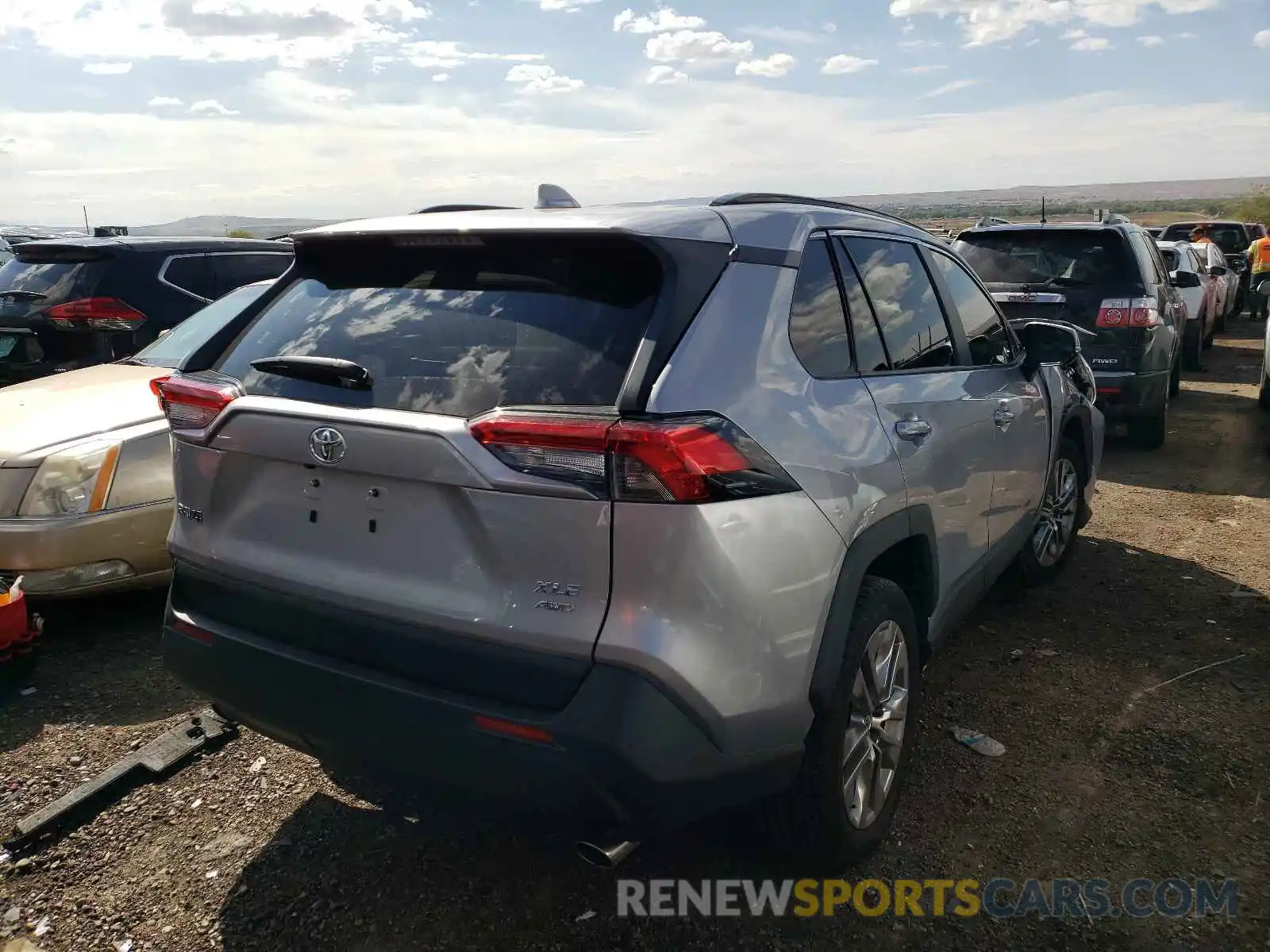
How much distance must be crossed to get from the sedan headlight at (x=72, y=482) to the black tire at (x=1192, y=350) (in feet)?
41.5

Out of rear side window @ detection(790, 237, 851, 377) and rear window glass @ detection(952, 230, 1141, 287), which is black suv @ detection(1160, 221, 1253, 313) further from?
rear side window @ detection(790, 237, 851, 377)

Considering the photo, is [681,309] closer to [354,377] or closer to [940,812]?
[354,377]

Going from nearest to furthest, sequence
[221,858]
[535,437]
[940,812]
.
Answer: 1. [535,437]
2. [221,858]
3. [940,812]

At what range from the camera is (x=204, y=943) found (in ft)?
8.52

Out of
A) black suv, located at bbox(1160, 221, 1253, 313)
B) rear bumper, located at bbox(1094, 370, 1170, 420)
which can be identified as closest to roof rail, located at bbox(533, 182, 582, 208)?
rear bumper, located at bbox(1094, 370, 1170, 420)

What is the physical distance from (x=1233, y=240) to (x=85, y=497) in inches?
1036

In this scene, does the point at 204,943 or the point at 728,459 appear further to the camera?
the point at 204,943

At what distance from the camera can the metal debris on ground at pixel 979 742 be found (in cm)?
352

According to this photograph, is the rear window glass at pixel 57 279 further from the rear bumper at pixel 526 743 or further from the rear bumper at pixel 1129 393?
the rear bumper at pixel 1129 393

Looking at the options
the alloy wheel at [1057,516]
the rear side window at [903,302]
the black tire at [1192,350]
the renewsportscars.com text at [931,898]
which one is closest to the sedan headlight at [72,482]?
the renewsportscars.com text at [931,898]

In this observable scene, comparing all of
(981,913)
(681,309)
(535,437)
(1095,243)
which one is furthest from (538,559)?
(1095,243)

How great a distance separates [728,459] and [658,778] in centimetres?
69

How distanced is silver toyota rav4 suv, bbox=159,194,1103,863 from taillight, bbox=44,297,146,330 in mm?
4309

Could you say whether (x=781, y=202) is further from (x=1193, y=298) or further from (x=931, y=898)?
(x=1193, y=298)
